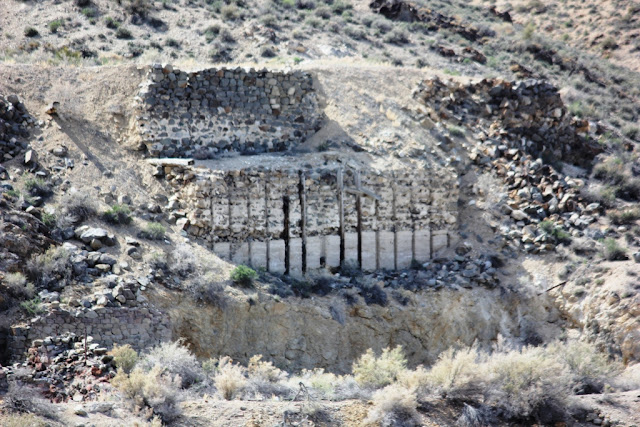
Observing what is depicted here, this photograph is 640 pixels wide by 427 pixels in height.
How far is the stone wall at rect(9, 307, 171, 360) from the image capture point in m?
Result: 16.1

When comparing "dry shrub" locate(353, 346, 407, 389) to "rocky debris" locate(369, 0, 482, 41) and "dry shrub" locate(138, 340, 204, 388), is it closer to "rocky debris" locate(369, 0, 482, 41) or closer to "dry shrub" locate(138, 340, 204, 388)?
"dry shrub" locate(138, 340, 204, 388)

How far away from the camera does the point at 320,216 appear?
70.7 feet

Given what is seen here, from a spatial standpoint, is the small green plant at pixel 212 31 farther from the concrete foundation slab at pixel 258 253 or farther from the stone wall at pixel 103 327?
→ the stone wall at pixel 103 327

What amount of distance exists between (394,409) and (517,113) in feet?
44.6

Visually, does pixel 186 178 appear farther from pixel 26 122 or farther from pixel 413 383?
pixel 413 383

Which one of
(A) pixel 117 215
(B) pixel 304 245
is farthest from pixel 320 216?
(A) pixel 117 215

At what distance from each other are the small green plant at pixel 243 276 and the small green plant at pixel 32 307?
14.9 feet

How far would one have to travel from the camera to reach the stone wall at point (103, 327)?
1606cm

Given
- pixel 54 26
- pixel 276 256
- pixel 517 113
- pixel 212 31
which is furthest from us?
pixel 212 31

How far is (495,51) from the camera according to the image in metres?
36.9

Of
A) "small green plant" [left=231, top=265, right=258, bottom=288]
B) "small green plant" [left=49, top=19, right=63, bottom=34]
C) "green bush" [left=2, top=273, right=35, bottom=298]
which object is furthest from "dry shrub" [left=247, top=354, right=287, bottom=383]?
"small green plant" [left=49, top=19, right=63, bottom=34]

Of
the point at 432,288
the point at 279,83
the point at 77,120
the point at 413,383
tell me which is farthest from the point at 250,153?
the point at 413,383

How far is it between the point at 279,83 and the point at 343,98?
208 centimetres

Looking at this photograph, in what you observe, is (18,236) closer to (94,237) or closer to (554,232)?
(94,237)
